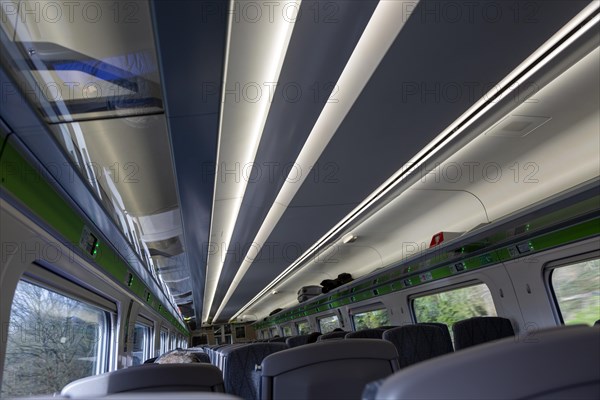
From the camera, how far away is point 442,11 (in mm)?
2160

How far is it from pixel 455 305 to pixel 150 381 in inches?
261

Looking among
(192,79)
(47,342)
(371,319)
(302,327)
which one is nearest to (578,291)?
(192,79)

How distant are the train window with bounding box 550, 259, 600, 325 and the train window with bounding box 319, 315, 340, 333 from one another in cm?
952

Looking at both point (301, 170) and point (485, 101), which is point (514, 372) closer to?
point (485, 101)

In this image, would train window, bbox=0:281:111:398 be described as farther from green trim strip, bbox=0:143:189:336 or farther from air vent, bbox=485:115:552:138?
air vent, bbox=485:115:552:138

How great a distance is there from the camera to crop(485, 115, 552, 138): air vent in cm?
381

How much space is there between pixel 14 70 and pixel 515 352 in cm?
217

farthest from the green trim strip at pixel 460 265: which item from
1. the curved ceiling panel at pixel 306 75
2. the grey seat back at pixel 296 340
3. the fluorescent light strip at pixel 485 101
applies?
the curved ceiling panel at pixel 306 75

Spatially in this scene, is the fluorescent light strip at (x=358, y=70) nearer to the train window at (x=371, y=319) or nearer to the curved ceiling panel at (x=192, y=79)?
the curved ceiling panel at (x=192, y=79)

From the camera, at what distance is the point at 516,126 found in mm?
3955

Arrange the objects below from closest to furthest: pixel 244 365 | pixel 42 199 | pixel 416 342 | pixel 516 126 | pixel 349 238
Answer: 1. pixel 42 199
2. pixel 244 365
3. pixel 516 126
4. pixel 416 342
5. pixel 349 238

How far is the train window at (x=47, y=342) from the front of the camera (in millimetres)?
3787

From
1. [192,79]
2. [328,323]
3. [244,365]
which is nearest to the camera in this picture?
[192,79]

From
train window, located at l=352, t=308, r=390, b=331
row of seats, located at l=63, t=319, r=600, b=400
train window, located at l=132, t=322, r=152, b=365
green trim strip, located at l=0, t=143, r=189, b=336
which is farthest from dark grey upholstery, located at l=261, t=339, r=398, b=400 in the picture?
train window, located at l=132, t=322, r=152, b=365
